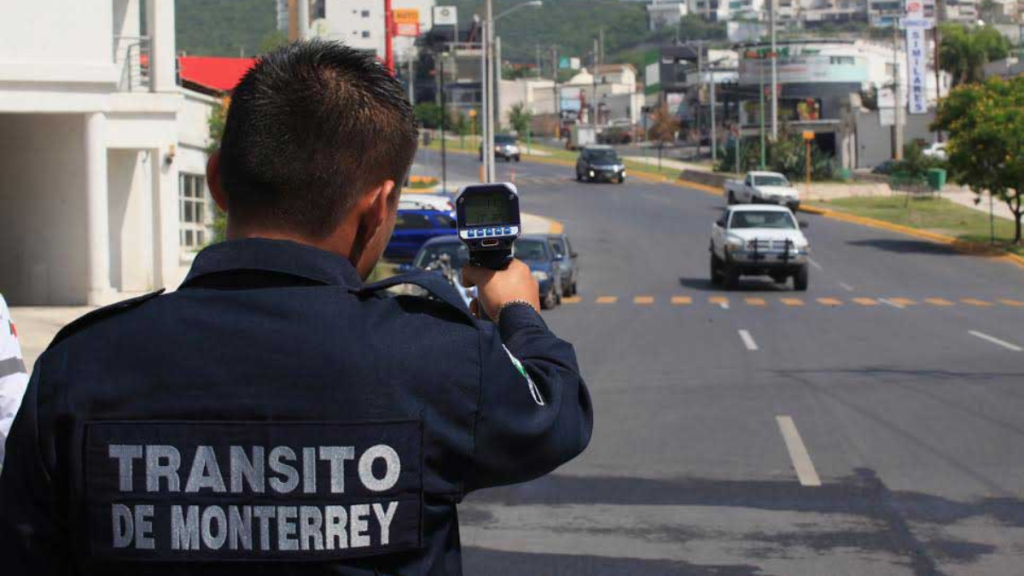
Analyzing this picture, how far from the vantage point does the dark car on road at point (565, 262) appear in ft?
91.6

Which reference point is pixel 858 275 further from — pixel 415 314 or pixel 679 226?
pixel 415 314

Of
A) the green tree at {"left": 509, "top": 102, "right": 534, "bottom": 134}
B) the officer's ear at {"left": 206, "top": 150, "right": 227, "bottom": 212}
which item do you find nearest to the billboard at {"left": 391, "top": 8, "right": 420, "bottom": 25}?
the green tree at {"left": 509, "top": 102, "right": 534, "bottom": 134}

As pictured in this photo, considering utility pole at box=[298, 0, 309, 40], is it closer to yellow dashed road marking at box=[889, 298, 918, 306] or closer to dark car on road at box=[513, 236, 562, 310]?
dark car on road at box=[513, 236, 562, 310]

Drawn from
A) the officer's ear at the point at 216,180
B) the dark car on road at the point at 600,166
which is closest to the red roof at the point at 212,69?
the dark car on road at the point at 600,166

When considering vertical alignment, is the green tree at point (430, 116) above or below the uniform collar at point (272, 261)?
above

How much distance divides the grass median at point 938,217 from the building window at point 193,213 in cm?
2272

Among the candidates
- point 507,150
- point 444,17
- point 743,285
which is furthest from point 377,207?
point 444,17

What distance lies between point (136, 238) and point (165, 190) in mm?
1162

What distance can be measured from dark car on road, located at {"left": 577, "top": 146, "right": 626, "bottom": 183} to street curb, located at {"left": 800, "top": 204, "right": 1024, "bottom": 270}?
14.2 meters

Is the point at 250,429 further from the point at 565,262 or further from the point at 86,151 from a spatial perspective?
the point at 565,262

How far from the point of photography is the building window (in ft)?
107

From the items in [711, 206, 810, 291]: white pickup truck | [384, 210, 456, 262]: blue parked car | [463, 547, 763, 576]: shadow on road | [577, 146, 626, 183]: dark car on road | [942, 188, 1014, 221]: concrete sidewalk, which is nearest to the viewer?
[463, 547, 763, 576]: shadow on road

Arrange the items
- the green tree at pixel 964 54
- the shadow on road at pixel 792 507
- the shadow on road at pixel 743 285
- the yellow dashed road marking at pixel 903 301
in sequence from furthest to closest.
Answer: the green tree at pixel 964 54 → the shadow on road at pixel 743 285 → the yellow dashed road marking at pixel 903 301 → the shadow on road at pixel 792 507

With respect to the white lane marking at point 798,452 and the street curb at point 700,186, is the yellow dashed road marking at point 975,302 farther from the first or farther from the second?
the street curb at point 700,186
